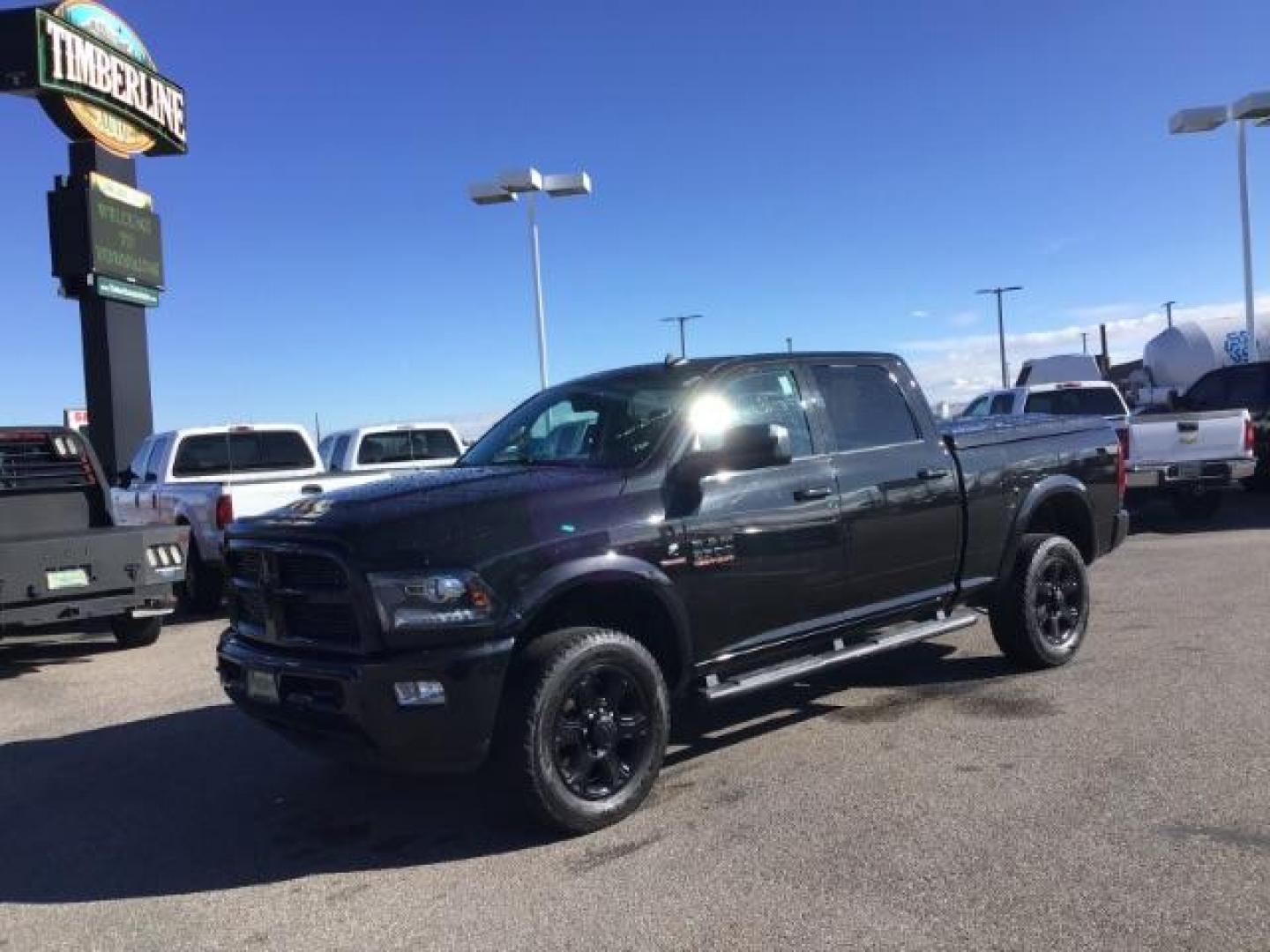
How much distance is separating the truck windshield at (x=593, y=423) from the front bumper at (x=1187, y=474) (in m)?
9.60

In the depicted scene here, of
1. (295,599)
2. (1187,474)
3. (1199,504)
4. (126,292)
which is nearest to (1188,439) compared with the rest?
(1187,474)

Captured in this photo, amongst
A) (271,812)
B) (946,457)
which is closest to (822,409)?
(946,457)

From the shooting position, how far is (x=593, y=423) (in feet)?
18.1

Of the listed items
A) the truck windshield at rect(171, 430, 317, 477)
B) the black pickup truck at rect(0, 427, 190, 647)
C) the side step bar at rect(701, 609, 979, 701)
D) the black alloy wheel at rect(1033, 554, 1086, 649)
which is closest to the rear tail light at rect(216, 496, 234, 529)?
the black pickup truck at rect(0, 427, 190, 647)

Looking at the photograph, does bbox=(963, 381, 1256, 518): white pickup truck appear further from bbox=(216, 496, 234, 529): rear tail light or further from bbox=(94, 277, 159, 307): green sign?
bbox=(94, 277, 159, 307): green sign

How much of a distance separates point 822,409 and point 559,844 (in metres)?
2.67

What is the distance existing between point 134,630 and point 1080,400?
Result: 13171mm

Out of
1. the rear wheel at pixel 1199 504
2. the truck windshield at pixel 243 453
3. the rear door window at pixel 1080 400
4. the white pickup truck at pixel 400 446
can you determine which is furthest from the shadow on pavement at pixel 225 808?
the rear door window at pixel 1080 400

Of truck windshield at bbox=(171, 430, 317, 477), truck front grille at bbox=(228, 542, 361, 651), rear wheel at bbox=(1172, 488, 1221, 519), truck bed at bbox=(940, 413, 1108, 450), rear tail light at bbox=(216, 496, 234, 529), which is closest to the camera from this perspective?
truck front grille at bbox=(228, 542, 361, 651)

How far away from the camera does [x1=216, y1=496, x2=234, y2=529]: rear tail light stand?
10.5 meters

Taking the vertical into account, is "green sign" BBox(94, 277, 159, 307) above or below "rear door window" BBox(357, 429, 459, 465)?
above

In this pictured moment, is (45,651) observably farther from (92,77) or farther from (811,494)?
(92,77)

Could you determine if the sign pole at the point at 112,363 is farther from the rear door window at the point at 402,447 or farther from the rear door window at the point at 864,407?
the rear door window at the point at 864,407

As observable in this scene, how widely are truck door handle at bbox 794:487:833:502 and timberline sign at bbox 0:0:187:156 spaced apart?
1629cm
